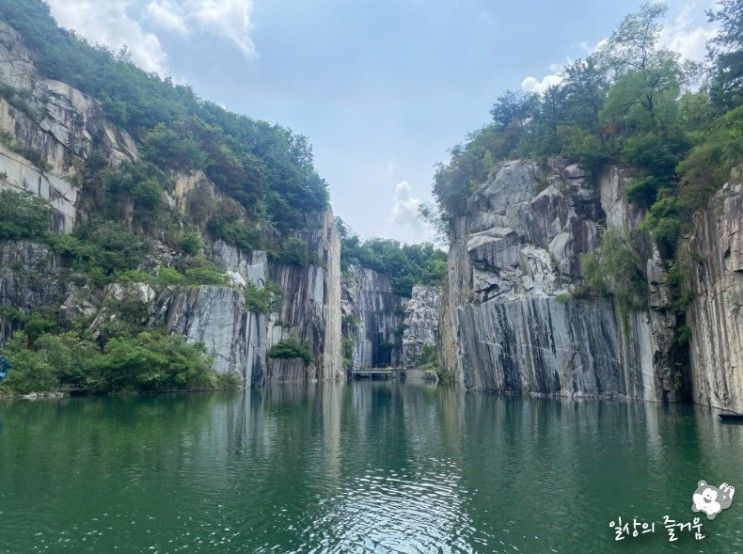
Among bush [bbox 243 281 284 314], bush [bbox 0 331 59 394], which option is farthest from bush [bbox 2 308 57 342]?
bush [bbox 243 281 284 314]

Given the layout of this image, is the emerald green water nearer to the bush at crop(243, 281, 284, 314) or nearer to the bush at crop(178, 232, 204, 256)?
the bush at crop(243, 281, 284, 314)

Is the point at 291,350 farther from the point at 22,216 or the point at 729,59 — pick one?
the point at 729,59

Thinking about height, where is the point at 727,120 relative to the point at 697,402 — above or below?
above

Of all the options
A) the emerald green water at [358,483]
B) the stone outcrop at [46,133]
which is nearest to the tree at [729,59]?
the emerald green water at [358,483]

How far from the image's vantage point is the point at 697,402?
25.4 metres

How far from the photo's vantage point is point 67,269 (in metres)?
37.9

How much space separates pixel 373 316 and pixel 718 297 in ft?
197

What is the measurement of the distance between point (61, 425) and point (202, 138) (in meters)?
40.6

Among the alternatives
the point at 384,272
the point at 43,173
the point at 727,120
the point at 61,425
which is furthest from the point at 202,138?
the point at 727,120

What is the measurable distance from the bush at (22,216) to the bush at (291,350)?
20981mm

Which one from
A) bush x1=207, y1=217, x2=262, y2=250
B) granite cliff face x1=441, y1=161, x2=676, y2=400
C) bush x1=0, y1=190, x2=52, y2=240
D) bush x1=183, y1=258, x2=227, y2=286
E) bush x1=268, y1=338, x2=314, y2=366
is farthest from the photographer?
bush x1=268, y1=338, x2=314, y2=366

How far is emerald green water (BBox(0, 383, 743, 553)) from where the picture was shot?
27.6 feet

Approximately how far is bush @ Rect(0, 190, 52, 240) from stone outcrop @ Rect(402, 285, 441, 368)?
46.1 m

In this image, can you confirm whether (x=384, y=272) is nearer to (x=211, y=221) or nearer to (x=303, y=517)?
(x=211, y=221)
